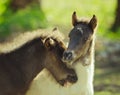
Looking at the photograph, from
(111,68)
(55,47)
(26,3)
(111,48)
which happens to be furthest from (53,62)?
(26,3)

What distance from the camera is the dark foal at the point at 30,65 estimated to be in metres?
11.7

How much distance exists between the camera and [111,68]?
17.7m

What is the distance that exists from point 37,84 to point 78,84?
75 centimetres

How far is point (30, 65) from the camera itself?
12008 mm

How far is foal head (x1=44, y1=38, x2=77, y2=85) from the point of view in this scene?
11.7 meters

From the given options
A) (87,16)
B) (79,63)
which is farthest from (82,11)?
A: (79,63)

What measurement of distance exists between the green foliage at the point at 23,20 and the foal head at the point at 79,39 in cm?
805

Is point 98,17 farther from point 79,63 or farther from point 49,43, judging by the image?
point 49,43

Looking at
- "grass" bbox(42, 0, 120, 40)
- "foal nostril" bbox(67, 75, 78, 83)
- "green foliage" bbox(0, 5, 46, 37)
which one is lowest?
"grass" bbox(42, 0, 120, 40)

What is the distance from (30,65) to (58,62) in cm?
56

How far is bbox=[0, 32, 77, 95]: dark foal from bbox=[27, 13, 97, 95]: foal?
0.59 ft

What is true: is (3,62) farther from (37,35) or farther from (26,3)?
(26,3)

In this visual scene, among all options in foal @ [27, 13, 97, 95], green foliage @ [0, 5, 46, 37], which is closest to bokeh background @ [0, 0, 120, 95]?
green foliage @ [0, 5, 46, 37]

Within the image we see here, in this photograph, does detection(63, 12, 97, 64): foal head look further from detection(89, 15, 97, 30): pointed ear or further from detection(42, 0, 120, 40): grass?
detection(42, 0, 120, 40): grass
